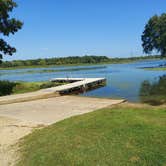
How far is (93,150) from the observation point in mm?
7883

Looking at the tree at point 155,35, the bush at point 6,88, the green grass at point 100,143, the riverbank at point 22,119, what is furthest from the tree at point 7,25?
the tree at point 155,35

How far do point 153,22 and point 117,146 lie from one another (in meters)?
68.2

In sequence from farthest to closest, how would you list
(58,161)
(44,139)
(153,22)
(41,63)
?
1. (41,63)
2. (153,22)
3. (44,139)
4. (58,161)

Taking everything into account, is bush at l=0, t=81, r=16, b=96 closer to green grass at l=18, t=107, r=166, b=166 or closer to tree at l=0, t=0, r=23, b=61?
tree at l=0, t=0, r=23, b=61

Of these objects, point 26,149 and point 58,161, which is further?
point 26,149

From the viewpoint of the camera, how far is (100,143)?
8336 millimetres

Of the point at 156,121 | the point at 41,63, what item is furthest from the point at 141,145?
the point at 41,63

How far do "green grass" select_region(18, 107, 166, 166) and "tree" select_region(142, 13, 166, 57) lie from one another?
59.6m

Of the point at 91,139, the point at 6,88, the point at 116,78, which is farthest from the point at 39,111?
the point at 116,78

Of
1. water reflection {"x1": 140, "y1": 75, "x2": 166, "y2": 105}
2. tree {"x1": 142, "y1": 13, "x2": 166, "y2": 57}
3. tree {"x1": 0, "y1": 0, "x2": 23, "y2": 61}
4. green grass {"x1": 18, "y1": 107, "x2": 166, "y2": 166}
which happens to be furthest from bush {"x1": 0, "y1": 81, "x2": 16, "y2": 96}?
tree {"x1": 142, "y1": 13, "x2": 166, "y2": 57}

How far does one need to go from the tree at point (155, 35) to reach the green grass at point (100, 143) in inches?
2348

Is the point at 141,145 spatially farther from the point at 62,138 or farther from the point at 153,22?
the point at 153,22

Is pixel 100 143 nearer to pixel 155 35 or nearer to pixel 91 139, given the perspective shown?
pixel 91 139

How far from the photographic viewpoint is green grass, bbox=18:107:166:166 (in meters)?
7.31
